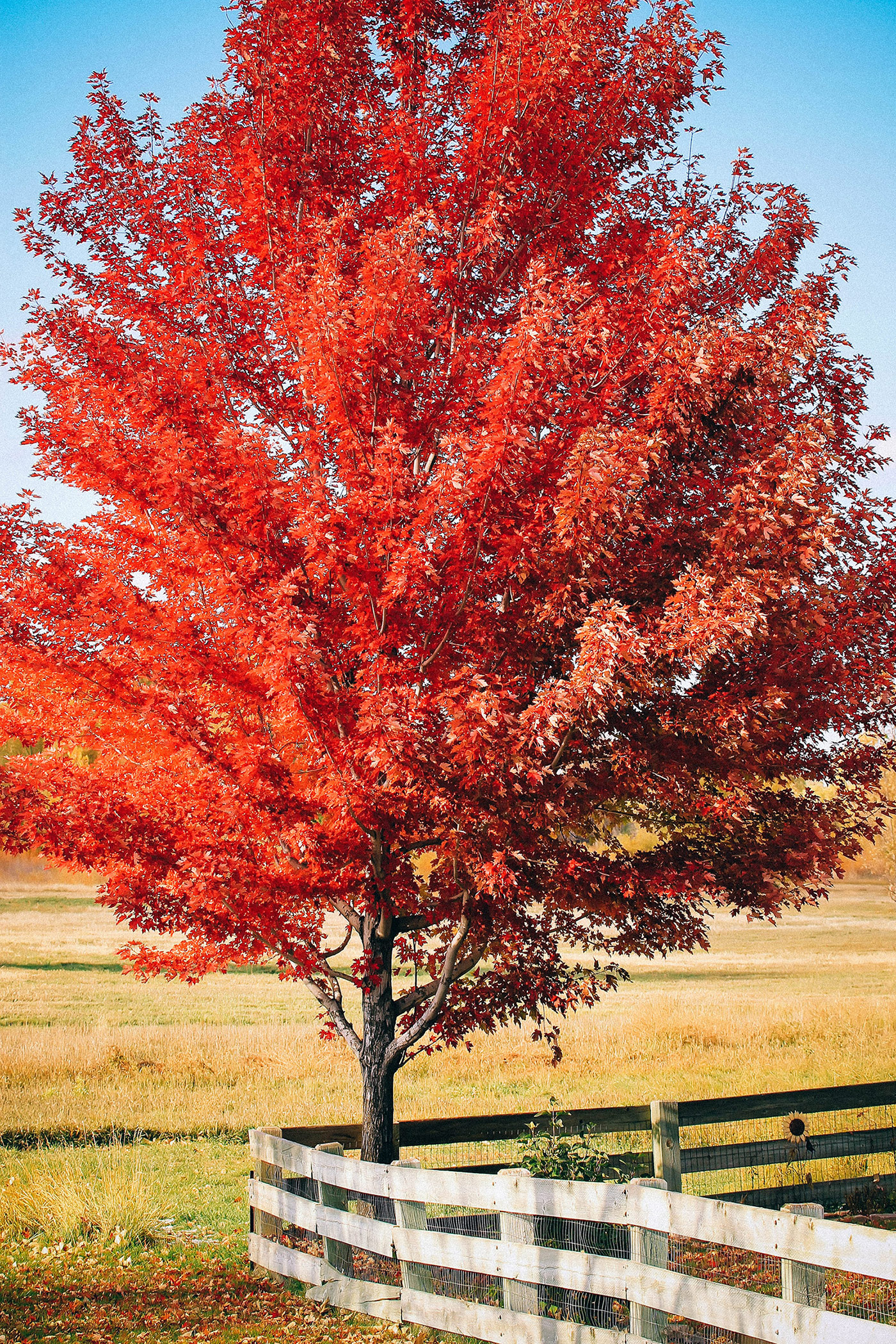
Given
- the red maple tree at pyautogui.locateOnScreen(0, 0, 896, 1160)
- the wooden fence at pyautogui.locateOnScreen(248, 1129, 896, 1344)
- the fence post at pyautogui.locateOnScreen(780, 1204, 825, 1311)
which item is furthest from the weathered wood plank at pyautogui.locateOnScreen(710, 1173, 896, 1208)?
the fence post at pyautogui.locateOnScreen(780, 1204, 825, 1311)

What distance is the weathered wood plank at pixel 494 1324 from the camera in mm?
6211

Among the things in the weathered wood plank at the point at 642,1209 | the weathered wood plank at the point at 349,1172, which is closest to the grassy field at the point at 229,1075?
the weathered wood plank at the point at 349,1172

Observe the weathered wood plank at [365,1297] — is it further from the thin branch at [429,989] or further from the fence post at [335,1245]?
the thin branch at [429,989]

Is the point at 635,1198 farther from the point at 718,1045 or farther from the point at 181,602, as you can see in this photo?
the point at 718,1045

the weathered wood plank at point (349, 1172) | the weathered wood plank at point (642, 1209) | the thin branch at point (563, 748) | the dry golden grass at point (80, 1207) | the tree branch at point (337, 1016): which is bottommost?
the dry golden grass at point (80, 1207)

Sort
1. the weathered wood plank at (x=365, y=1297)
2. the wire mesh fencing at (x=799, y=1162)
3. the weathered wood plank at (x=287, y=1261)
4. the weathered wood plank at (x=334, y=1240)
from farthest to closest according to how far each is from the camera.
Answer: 1. the wire mesh fencing at (x=799, y=1162)
2. the weathered wood plank at (x=287, y=1261)
3. the weathered wood plank at (x=334, y=1240)
4. the weathered wood plank at (x=365, y=1297)

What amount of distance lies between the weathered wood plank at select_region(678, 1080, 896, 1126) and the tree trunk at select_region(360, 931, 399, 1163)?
2.69 m

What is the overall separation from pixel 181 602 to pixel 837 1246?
633 cm

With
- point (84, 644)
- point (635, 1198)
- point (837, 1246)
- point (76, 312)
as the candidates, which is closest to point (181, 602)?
point (84, 644)

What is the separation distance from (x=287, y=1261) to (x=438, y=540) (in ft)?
20.0

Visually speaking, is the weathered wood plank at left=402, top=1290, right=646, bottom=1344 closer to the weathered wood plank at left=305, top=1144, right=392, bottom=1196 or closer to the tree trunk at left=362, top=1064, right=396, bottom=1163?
the weathered wood plank at left=305, top=1144, right=392, bottom=1196

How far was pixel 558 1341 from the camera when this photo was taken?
629 centimetres

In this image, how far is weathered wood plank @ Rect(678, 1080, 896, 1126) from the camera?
9578mm

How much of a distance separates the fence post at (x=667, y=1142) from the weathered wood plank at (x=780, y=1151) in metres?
0.12
